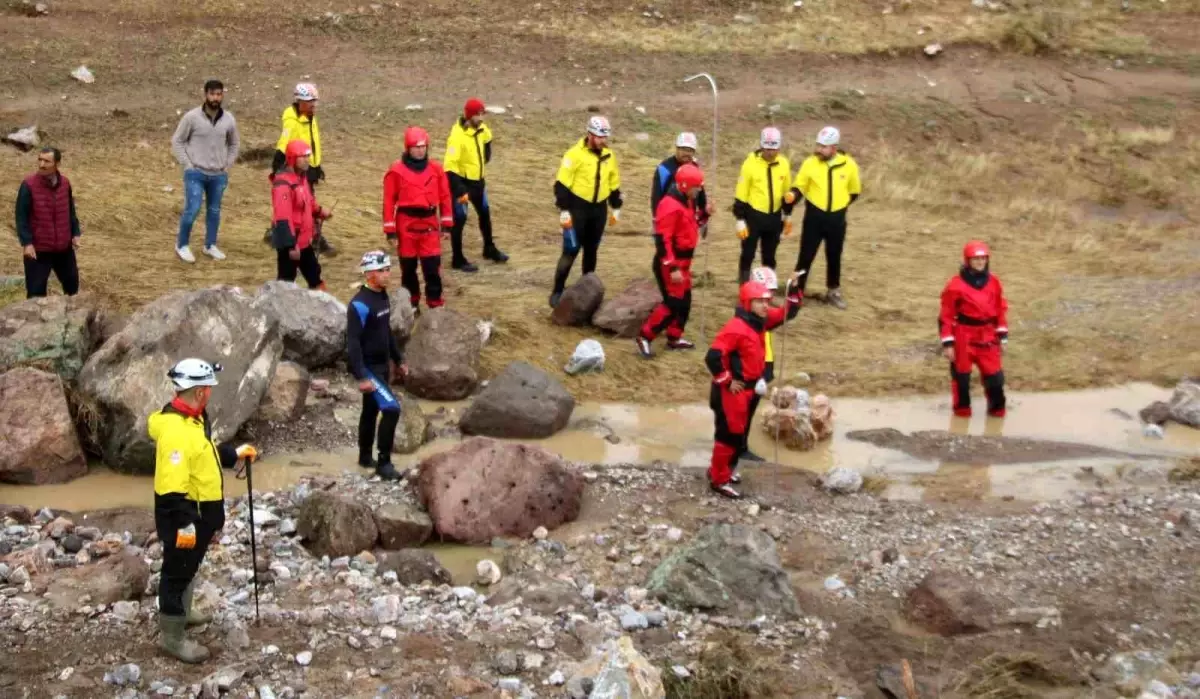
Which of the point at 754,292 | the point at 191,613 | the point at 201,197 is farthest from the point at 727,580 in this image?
the point at 201,197

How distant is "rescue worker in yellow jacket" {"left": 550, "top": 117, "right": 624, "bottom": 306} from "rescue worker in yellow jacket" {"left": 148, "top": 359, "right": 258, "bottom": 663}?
254 inches

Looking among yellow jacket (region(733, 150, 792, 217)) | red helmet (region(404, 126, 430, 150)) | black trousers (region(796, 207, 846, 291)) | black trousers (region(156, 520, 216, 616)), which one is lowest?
black trousers (region(156, 520, 216, 616))

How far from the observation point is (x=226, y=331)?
10.5m

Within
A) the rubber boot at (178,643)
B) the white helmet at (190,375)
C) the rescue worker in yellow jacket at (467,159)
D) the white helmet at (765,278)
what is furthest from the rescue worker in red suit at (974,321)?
the rubber boot at (178,643)

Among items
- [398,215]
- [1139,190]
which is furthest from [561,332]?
[1139,190]

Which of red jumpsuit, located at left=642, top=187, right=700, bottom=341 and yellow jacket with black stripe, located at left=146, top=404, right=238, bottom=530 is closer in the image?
yellow jacket with black stripe, located at left=146, top=404, right=238, bottom=530

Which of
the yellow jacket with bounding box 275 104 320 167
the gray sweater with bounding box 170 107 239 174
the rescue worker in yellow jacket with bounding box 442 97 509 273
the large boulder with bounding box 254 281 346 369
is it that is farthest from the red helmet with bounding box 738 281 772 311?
the gray sweater with bounding box 170 107 239 174

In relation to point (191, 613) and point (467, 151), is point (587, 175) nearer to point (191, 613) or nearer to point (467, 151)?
point (467, 151)

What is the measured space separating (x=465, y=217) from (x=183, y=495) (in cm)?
776

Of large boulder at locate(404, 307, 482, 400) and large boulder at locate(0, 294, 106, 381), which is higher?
large boulder at locate(0, 294, 106, 381)

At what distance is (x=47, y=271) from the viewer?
11.9m

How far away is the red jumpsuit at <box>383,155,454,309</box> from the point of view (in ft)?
41.1

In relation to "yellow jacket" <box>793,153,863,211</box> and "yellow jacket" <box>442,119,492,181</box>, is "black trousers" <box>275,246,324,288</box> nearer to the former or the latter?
"yellow jacket" <box>442,119,492,181</box>

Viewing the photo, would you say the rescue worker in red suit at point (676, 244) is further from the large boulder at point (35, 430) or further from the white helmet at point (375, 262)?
the large boulder at point (35, 430)
